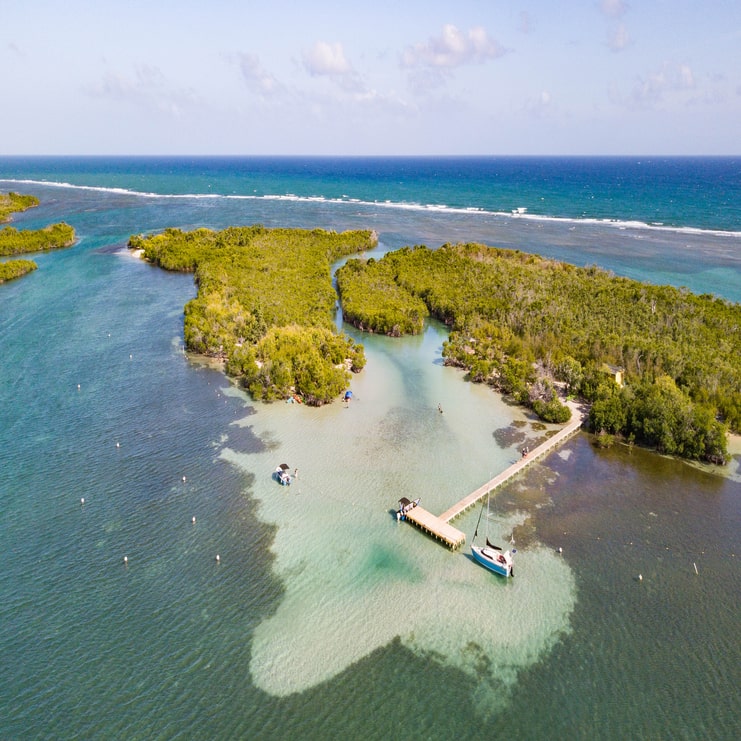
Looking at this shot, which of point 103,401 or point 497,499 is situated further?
point 103,401

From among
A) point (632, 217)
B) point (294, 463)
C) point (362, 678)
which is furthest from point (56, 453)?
point (632, 217)

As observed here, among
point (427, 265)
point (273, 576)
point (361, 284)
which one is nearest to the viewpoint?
point (273, 576)

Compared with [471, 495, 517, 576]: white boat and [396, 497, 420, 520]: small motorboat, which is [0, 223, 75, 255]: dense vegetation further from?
[471, 495, 517, 576]: white boat

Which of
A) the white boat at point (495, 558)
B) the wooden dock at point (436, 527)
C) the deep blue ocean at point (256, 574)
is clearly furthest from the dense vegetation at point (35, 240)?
the white boat at point (495, 558)

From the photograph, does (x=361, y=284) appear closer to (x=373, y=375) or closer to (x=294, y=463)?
(x=373, y=375)

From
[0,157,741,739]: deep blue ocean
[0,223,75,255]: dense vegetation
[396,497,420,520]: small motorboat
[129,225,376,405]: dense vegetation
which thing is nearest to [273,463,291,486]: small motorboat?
[0,157,741,739]: deep blue ocean

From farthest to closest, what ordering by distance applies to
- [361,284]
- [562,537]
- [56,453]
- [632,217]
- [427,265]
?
[632,217], [427,265], [361,284], [56,453], [562,537]

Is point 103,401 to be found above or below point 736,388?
below
